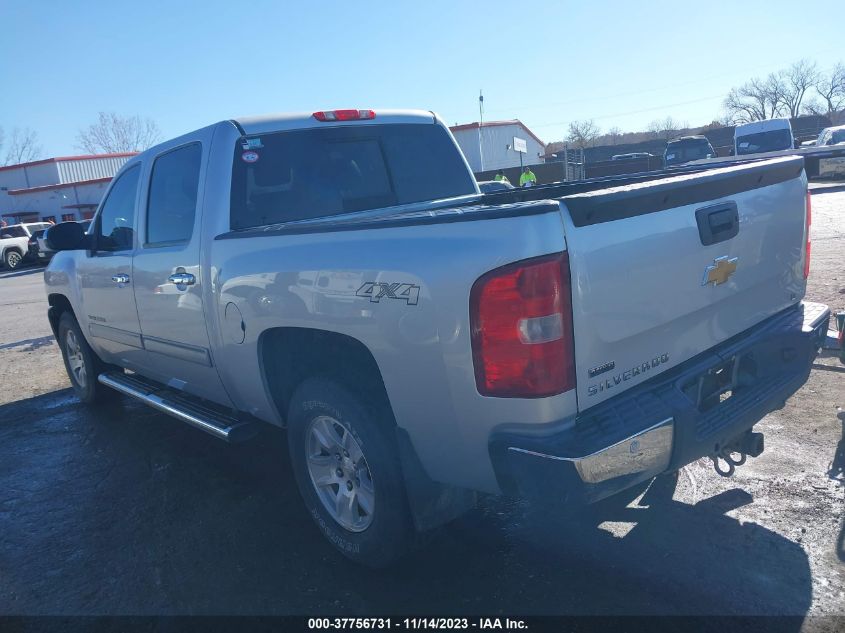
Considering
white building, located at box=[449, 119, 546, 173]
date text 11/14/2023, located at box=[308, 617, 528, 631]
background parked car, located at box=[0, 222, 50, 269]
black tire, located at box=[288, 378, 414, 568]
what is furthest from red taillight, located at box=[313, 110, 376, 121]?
white building, located at box=[449, 119, 546, 173]

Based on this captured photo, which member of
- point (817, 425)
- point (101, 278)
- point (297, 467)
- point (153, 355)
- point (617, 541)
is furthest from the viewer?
point (101, 278)

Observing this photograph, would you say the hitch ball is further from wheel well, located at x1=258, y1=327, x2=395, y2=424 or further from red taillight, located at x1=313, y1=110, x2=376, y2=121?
red taillight, located at x1=313, y1=110, x2=376, y2=121

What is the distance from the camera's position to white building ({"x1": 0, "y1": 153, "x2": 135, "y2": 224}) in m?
39.0

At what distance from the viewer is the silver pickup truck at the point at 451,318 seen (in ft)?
7.77

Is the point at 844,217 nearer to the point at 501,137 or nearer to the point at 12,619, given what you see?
the point at 12,619

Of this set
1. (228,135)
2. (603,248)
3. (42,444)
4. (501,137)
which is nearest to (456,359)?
(603,248)

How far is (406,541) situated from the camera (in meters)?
2.99

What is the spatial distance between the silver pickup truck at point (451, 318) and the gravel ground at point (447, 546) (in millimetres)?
312

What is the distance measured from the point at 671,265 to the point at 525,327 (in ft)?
2.49

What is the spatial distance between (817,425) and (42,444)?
576 cm

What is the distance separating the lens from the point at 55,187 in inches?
1565

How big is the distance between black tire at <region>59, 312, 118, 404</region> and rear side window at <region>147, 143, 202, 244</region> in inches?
82.4

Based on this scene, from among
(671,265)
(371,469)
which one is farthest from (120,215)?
(671,265)

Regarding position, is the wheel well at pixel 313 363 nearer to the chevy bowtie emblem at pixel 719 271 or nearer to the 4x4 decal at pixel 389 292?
the 4x4 decal at pixel 389 292
